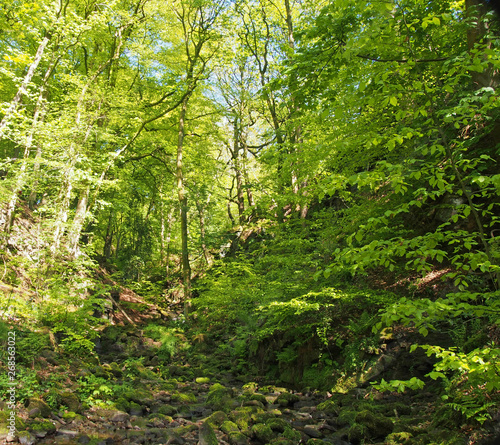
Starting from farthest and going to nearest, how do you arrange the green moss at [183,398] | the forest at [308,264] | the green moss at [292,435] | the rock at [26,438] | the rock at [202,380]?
the rock at [202,380] < the green moss at [183,398] < the green moss at [292,435] < the rock at [26,438] < the forest at [308,264]

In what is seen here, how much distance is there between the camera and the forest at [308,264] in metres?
2.88

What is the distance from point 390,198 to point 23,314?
298 inches

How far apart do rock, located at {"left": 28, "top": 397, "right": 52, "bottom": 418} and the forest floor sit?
0.01 meters

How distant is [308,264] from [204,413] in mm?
4252

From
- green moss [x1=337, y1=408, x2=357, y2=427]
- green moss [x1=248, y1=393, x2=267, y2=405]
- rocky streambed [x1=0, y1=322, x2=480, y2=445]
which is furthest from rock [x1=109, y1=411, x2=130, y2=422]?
green moss [x1=337, y1=408, x2=357, y2=427]

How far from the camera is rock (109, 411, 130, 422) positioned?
5438mm

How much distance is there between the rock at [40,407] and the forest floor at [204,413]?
13 millimetres

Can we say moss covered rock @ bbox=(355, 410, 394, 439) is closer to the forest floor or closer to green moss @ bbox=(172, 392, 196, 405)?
the forest floor

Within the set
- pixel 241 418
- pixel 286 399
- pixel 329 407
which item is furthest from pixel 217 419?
pixel 329 407

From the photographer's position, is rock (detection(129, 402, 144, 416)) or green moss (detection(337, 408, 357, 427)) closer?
green moss (detection(337, 408, 357, 427))

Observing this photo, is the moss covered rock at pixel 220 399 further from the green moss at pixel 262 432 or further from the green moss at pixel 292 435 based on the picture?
the green moss at pixel 292 435

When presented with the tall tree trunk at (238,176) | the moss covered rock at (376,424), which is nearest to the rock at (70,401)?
the moss covered rock at (376,424)

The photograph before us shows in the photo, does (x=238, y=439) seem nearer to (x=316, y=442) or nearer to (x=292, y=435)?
(x=292, y=435)

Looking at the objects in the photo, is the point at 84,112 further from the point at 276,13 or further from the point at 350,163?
the point at 276,13
